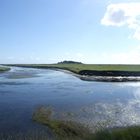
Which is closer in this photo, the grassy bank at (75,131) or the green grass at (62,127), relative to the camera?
the grassy bank at (75,131)

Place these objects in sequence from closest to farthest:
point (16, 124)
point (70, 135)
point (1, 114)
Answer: point (70, 135)
point (16, 124)
point (1, 114)

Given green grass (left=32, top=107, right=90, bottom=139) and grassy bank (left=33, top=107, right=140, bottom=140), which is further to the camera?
green grass (left=32, top=107, right=90, bottom=139)

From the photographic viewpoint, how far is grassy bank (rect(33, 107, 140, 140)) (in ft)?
44.9

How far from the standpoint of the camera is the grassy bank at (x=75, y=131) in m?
13.7

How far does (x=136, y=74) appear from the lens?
75.8 meters

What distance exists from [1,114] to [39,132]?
6.29m

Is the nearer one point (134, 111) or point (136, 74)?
point (134, 111)

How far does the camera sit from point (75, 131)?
60.7 ft

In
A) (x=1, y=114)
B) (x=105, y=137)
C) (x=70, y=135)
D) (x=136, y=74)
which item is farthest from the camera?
(x=136, y=74)

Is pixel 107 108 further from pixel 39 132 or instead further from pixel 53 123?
pixel 39 132

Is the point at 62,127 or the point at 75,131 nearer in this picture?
the point at 75,131

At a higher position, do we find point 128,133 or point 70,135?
point 128,133

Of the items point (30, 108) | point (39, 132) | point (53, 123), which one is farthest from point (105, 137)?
point (30, 108)

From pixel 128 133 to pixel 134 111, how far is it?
12235mm
